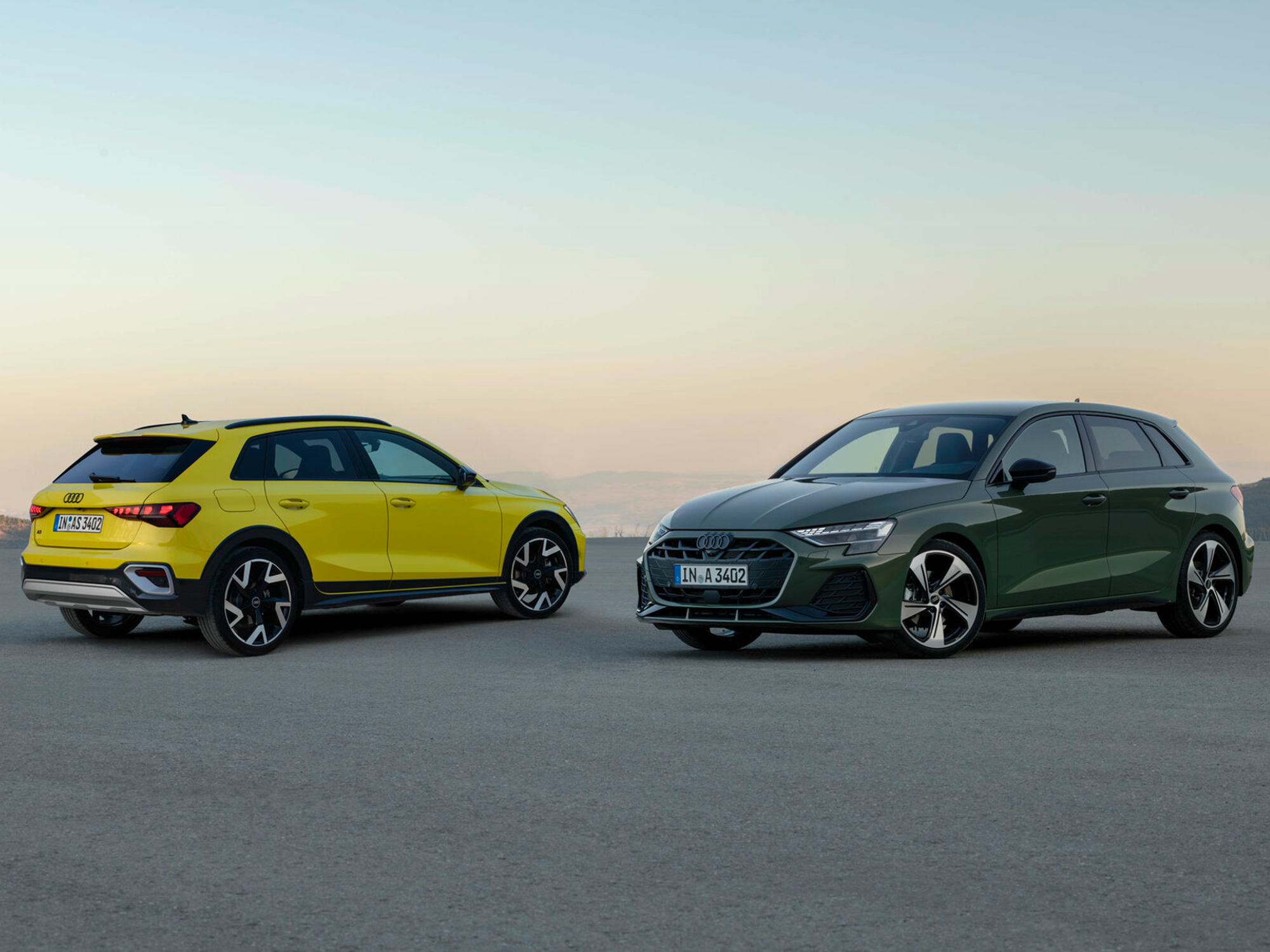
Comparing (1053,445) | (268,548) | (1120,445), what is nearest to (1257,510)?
(1120,445)

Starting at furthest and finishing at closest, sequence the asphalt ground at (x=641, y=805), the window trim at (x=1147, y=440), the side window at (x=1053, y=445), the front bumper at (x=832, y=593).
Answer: the window trim at (x=1147, y=440) → the side window at (x=1053, y=445) → the front bumper at (x=832, y=593) → the asphalt ground at (x=641, y=805)

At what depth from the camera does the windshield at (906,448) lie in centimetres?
1095

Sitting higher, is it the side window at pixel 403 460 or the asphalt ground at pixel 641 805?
the side window at pixel 403 460

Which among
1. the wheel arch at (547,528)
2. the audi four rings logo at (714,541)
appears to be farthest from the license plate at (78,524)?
the audi four rings logo at (714,541)

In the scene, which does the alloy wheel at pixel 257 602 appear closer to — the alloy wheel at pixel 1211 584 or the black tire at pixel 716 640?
the black tire at pixel 716 640

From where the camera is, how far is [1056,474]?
11016 millimetres

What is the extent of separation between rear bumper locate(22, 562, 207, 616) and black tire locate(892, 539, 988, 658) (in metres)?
4.87

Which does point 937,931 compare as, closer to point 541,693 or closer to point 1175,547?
point 541,693

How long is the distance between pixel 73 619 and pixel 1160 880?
996 cm

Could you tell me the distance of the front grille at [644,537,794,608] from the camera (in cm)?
1003

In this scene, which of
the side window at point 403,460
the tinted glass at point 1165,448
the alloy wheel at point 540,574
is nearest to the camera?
the tinted glass at point 1165,448

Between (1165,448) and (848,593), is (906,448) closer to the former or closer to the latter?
(848,593)

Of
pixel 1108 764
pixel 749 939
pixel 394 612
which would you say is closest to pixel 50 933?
pixel 749 939

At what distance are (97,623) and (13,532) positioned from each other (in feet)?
85.8
